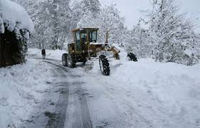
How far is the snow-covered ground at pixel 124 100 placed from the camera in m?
5.14

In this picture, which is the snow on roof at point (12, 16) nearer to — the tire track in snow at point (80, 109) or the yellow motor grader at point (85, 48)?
the tire track in snow at point (80, 109)

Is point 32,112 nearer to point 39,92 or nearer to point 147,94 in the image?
point 39,92

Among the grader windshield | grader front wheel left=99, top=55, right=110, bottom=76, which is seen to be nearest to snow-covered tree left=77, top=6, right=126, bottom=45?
the grader windshield

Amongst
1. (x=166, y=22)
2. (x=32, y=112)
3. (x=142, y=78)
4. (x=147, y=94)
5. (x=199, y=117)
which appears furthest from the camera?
(x=166, y=22)

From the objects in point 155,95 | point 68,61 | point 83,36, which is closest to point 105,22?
point 68,61

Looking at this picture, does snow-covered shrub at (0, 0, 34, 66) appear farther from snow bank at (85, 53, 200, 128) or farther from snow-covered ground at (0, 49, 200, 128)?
snow bank at (85, 53, 200, 128)

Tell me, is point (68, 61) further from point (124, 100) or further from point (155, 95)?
point (155, 95)

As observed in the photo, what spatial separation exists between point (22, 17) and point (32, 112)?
7102mm

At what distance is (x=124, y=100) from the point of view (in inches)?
265

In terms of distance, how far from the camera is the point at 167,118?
207 inches

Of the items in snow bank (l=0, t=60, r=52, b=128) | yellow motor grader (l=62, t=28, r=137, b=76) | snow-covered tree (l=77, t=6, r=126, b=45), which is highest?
snow-covered tree (l=77, t=6, r=126, b=45)

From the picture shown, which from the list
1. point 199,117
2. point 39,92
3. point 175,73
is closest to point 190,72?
point 175,73

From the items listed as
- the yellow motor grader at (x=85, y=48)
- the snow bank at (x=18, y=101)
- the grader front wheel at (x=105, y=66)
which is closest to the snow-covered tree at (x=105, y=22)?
the yellow motor grader at (x=85, y=48)

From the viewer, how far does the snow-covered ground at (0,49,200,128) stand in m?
5.14
